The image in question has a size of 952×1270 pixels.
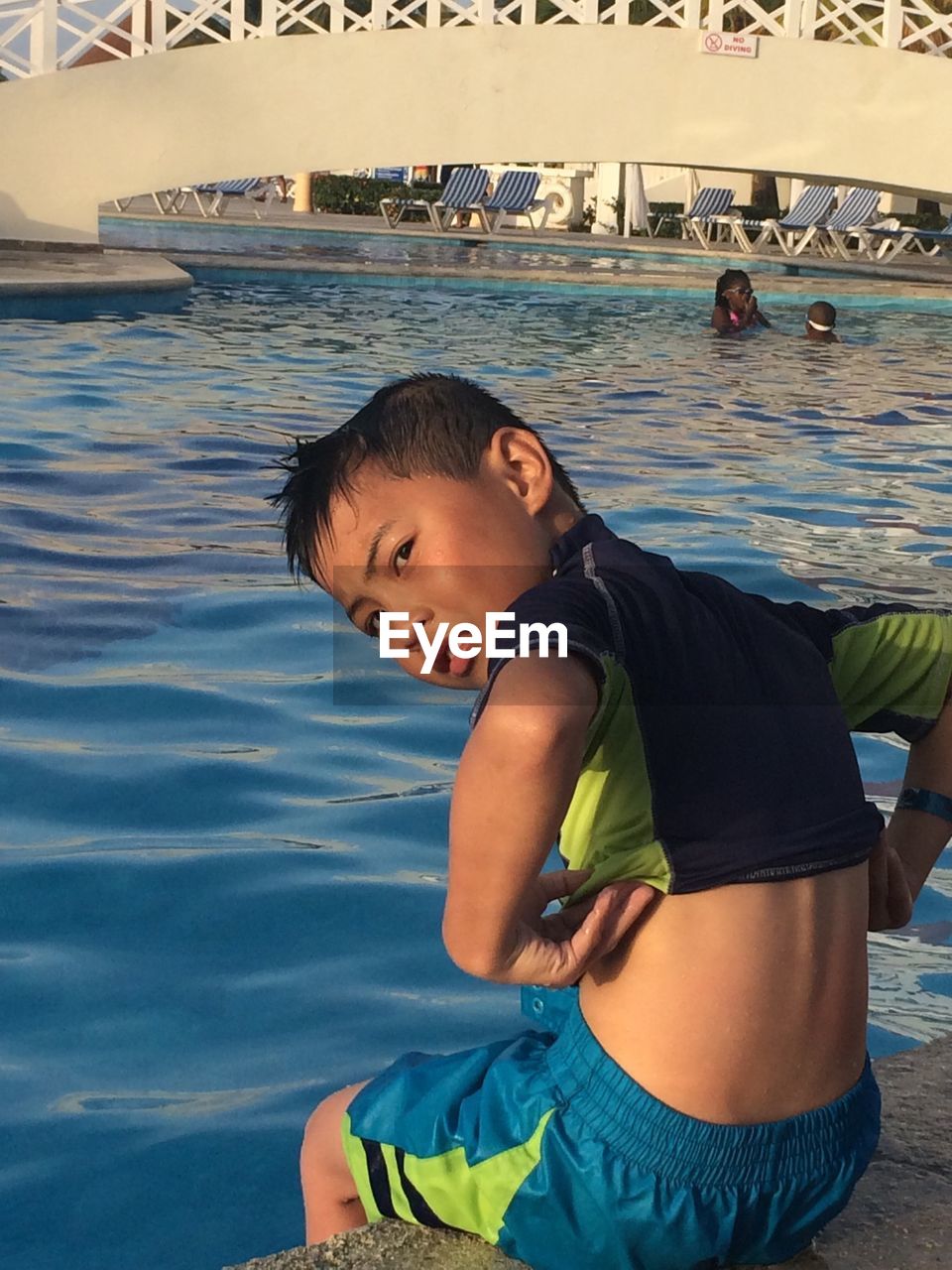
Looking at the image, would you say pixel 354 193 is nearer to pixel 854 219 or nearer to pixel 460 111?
pixel 854 219

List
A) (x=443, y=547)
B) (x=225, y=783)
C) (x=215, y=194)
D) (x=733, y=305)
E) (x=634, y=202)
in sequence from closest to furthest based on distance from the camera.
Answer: (x=443, y=547), (x=225, y=783), (x=733, y=305), (x=215, y=194), (x=634, y=202)

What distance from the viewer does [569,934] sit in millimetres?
1735

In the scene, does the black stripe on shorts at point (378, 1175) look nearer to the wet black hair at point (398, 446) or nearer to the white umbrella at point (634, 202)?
the wet black hair at point (398, 446)

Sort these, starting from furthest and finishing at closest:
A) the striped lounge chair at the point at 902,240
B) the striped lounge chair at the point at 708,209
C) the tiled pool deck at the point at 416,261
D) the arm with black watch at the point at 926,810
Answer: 1. the striped lounge chair at the point at 708,209
2. the striped lounge chair at the point at 902,240
3. the tiled pool deck at the point at 416,261
4. the arm with black watch at the point at 926,810

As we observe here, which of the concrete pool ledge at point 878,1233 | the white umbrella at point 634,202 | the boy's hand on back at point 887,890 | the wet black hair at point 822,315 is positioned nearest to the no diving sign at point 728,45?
the wet black hair at point 822,315

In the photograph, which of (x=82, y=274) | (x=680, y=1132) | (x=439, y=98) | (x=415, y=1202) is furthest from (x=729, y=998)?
(x=439, y=98)

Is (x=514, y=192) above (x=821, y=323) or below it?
above

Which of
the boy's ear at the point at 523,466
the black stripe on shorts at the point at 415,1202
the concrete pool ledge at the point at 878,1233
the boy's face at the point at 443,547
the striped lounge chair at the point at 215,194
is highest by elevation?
the striped lounge chair at the point at 215,194

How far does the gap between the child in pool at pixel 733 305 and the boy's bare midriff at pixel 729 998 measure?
13568 mm

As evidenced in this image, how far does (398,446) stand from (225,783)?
2774mm

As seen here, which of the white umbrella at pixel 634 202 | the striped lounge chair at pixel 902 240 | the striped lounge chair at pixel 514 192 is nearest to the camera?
the striped lounge chair at pixel 902 240

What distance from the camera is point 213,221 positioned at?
85.0 feet

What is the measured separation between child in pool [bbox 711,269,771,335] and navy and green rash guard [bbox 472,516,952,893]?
13.4 meters

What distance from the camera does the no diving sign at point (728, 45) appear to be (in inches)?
766
